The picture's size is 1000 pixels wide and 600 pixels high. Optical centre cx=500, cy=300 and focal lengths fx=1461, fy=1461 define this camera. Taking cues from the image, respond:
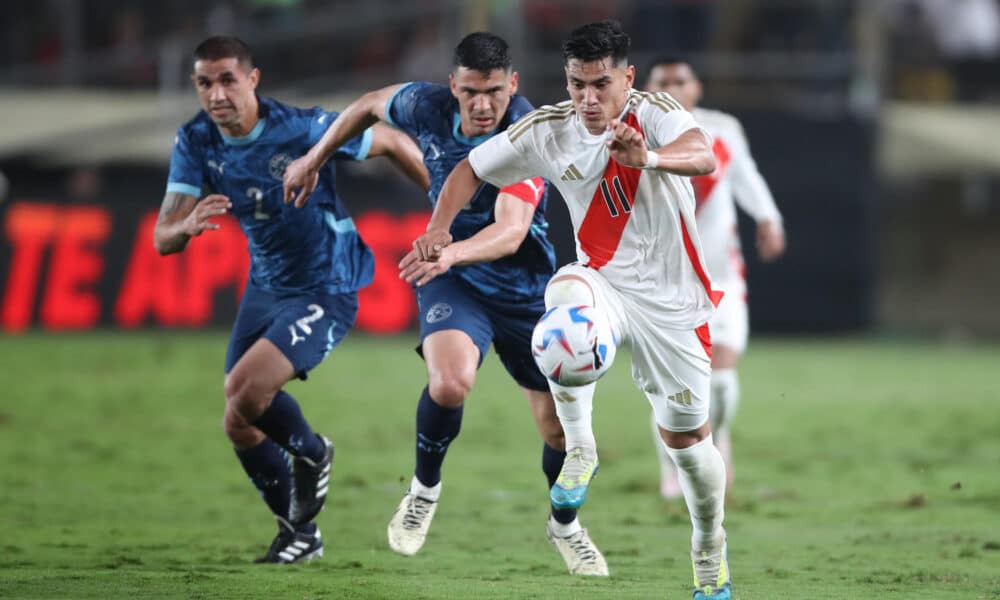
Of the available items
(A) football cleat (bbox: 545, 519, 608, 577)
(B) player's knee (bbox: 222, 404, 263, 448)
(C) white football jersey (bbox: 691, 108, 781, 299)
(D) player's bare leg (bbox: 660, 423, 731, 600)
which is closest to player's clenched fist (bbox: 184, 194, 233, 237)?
(B) player's knee (bbox: 222, 404, 263, 448)

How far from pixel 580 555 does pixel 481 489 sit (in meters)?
2.84

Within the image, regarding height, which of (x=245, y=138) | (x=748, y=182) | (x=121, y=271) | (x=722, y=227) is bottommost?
(x=121, y=271)

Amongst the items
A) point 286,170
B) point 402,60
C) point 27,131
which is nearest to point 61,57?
point 27,131

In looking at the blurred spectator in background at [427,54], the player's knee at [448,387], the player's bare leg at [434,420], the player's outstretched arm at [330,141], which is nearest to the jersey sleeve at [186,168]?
the player's outstretched arm at [330,141]

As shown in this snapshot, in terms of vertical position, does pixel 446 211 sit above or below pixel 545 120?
below

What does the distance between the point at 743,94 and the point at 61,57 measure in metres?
8.60

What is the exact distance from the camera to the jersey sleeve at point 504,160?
5.69 metres

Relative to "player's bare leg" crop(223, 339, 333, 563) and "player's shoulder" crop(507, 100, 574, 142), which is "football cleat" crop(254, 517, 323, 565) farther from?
"player's shoulder" crop(507, 100, 574, 142)

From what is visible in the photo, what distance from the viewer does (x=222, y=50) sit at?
670 centimetres

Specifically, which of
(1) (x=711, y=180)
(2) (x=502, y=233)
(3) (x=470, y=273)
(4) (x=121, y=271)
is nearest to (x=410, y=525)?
(3) (x=470, y=273)

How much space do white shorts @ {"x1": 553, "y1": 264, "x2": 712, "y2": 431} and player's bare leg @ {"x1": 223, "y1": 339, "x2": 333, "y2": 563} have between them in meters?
1.80

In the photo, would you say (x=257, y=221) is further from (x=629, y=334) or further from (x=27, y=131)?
(x=27, y=131)

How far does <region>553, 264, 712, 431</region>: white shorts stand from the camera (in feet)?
17.8

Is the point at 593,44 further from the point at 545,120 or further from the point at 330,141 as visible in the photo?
the point at 330,141
